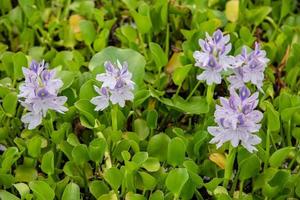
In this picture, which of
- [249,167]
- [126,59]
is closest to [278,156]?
[249,167]

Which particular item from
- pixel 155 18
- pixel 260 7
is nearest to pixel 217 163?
pixel 155 18

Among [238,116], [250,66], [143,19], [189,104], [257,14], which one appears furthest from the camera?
[257,14]

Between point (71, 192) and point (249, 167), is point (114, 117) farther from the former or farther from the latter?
point (249, 167)

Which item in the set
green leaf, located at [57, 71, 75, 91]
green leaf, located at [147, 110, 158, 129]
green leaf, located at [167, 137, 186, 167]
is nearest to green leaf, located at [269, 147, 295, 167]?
green leaf, located at [167, 137, 186, 167]

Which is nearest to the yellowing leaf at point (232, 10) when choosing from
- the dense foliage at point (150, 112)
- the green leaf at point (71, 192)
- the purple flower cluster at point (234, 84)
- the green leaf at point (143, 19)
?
the dense foliage at point (150, 112)

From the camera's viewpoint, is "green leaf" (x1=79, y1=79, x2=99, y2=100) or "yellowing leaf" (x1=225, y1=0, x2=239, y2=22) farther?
"yellowing leaf" (x1=225, y1=0, x2=239, y2=22)

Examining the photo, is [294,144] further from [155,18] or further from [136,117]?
[155,18]

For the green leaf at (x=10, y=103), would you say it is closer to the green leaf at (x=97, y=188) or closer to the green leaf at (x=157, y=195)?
the green leaf at (x=97, y=188)

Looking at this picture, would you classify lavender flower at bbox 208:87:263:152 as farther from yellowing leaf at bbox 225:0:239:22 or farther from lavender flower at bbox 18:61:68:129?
yellowing leaf at bbox 225:0:239:22

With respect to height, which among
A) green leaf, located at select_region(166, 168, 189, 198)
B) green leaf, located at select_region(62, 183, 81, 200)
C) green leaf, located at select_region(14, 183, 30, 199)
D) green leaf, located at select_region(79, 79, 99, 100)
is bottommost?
green leaf, located at select_region(14, 183, 30, 199)
